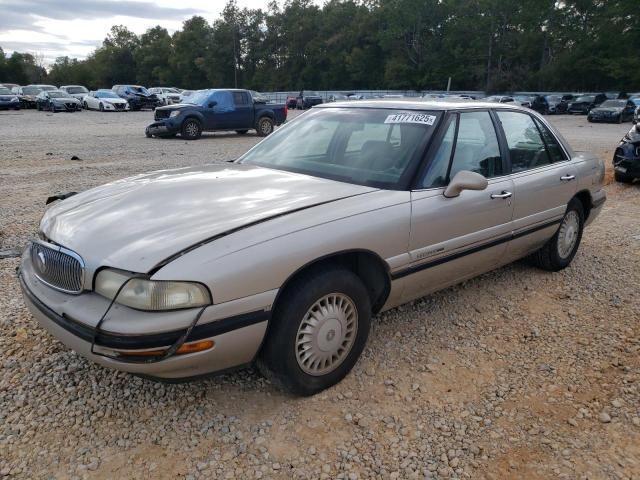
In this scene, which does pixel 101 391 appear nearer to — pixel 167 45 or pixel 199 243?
pixel 199 243

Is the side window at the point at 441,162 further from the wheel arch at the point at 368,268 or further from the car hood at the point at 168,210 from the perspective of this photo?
the wheel arch at the point at 368,268

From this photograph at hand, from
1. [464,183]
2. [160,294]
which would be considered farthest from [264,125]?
[160,294]

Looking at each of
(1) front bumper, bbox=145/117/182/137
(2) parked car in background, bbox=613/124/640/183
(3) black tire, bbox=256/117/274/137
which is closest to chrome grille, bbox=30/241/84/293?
(2) parked car in background, bbox=613/124/640/183

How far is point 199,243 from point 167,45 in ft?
349

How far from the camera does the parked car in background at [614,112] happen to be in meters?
27.8

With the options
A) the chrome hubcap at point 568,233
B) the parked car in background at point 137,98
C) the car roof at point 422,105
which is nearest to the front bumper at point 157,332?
the car roof at point 422,105

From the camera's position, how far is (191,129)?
16797 mm

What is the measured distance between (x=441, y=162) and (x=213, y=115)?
49.8 ft

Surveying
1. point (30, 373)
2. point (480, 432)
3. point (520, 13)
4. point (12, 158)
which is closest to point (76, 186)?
point (12, 158)

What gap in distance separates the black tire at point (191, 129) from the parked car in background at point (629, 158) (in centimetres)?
1264

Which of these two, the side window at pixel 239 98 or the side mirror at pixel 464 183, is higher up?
the side window at pixel 239 98

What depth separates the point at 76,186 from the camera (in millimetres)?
8203

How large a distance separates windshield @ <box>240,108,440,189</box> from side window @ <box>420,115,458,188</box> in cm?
11

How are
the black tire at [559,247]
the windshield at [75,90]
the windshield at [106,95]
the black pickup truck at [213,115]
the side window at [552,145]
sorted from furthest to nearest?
1. the windshield at [75,90]
2. the windshield at [106,95]
3. the black pickup truck at [213,115]
4. the black tire at [559,247]
5. the side window at [552,145]
